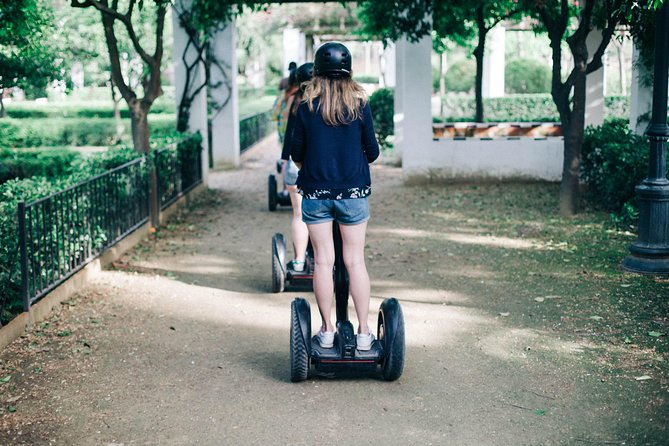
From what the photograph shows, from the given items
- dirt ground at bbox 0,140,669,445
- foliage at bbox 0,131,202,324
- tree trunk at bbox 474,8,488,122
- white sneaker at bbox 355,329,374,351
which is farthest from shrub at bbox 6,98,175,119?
white sneaker at bbox 355,329,374,351

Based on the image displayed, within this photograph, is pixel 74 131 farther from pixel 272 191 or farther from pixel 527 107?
pixel 272 191

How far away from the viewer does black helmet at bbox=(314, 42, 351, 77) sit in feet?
15.6

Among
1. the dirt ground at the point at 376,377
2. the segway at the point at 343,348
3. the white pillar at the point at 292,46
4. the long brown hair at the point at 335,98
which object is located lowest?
the dirt ground at the point at 376,377

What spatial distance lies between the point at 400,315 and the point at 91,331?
2496 mm

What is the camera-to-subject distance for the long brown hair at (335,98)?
481 centimetres

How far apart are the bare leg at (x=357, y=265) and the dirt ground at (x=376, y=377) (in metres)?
0.45

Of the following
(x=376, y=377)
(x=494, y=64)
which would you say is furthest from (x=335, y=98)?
(x=494, y=64)

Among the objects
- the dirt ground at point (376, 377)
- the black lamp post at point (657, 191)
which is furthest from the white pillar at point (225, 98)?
the black lamp post at point (657, 191)

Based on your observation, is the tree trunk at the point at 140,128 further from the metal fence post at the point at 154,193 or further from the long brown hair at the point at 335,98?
the long brown hair at the point at 335,98

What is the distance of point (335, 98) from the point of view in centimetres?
481

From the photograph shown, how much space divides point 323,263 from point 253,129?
57.3ft

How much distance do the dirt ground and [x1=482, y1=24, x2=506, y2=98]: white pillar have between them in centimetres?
1875

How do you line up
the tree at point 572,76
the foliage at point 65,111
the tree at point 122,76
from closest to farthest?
the tree at point 572,76
the tree at point 122,76
the foliage at point 65,111

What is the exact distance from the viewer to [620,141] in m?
11.4
